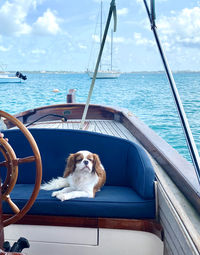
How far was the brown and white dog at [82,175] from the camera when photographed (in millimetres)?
1806

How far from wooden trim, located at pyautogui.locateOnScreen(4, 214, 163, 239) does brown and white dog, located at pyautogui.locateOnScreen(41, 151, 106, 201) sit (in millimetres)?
140

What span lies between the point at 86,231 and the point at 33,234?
33 cm

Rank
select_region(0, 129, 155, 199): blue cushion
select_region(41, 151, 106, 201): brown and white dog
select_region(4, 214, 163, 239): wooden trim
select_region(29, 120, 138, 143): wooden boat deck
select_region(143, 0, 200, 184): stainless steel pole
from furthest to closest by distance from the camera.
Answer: select_region(29, 120, 138, 143): wooden boat deck → select_region(0, 129, 155, 199): blue cushion → select_region(41, 151, 106, 201): brown and white dog → select_region(4, 214, 163, 239): wooden trim → select_region(143, 0, 200, 184): stainless steel pole

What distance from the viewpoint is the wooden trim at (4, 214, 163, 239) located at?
1659mm

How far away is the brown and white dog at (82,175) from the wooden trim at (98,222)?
14 cm

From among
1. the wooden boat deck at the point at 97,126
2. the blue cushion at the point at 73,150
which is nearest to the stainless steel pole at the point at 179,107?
the blue cushion at the point at 73,150

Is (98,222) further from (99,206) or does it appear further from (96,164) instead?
(96,164)

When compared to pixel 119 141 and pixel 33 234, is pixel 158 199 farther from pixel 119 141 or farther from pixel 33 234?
pixel 33 234

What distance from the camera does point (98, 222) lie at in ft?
5.62

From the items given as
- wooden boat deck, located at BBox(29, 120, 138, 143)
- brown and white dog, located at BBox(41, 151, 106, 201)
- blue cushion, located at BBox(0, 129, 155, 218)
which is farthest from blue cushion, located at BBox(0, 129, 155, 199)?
wooden boat deck, located at BBox(29, 120, 138, 143)

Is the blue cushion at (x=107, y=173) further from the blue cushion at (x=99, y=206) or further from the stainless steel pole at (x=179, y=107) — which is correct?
the stainless steel pole at (x=179, y=107)

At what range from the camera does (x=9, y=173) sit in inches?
50.6

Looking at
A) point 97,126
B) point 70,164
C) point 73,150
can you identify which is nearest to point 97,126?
point 97,126

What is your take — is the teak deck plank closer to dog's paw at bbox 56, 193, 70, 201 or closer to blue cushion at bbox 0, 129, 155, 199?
blue cushion at bbox 0, 129, 155, 199
